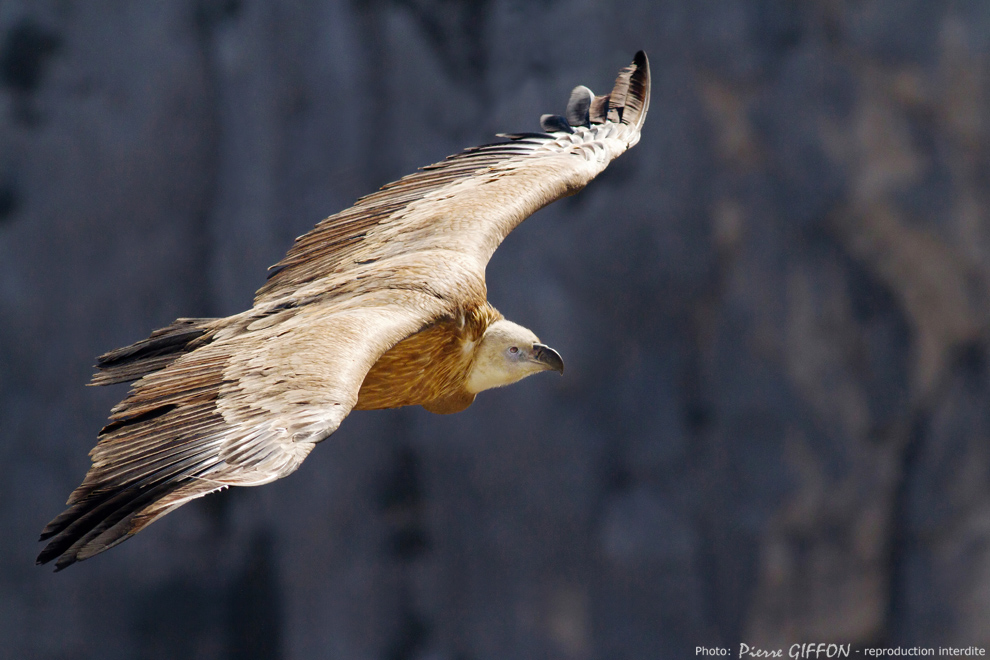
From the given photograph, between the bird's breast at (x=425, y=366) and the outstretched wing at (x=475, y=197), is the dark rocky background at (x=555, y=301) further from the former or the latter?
the bird's breast at (x=425, y=366)

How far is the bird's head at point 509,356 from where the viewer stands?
5281mm

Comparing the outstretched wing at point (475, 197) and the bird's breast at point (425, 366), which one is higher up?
the outstretched wing at point (475, 197)

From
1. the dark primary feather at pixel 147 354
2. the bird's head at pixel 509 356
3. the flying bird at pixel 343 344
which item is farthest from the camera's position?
the bird's head at pixel 509 356

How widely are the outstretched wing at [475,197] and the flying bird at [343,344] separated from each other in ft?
0.04

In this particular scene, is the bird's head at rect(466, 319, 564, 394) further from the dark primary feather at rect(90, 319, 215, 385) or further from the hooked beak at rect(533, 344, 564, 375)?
the dark primary feather at rect(90, 319, 215, 385)

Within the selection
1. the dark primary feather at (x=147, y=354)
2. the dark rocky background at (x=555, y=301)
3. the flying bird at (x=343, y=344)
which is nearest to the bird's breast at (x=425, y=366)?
the flying bird at (x=343, y=344)

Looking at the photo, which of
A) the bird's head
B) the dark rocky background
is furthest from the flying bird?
the dark rocky background

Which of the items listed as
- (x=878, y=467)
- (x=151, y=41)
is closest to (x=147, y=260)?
(x=151, y=41)

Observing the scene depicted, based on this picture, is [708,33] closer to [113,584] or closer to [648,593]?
[648,593]

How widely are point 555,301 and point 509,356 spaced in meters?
4.24

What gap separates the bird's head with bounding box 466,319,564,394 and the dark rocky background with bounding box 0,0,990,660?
4.10 m

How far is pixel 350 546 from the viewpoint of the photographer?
9.73 meters

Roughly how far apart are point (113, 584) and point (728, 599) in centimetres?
580

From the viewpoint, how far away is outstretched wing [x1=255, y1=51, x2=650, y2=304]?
5453mm
